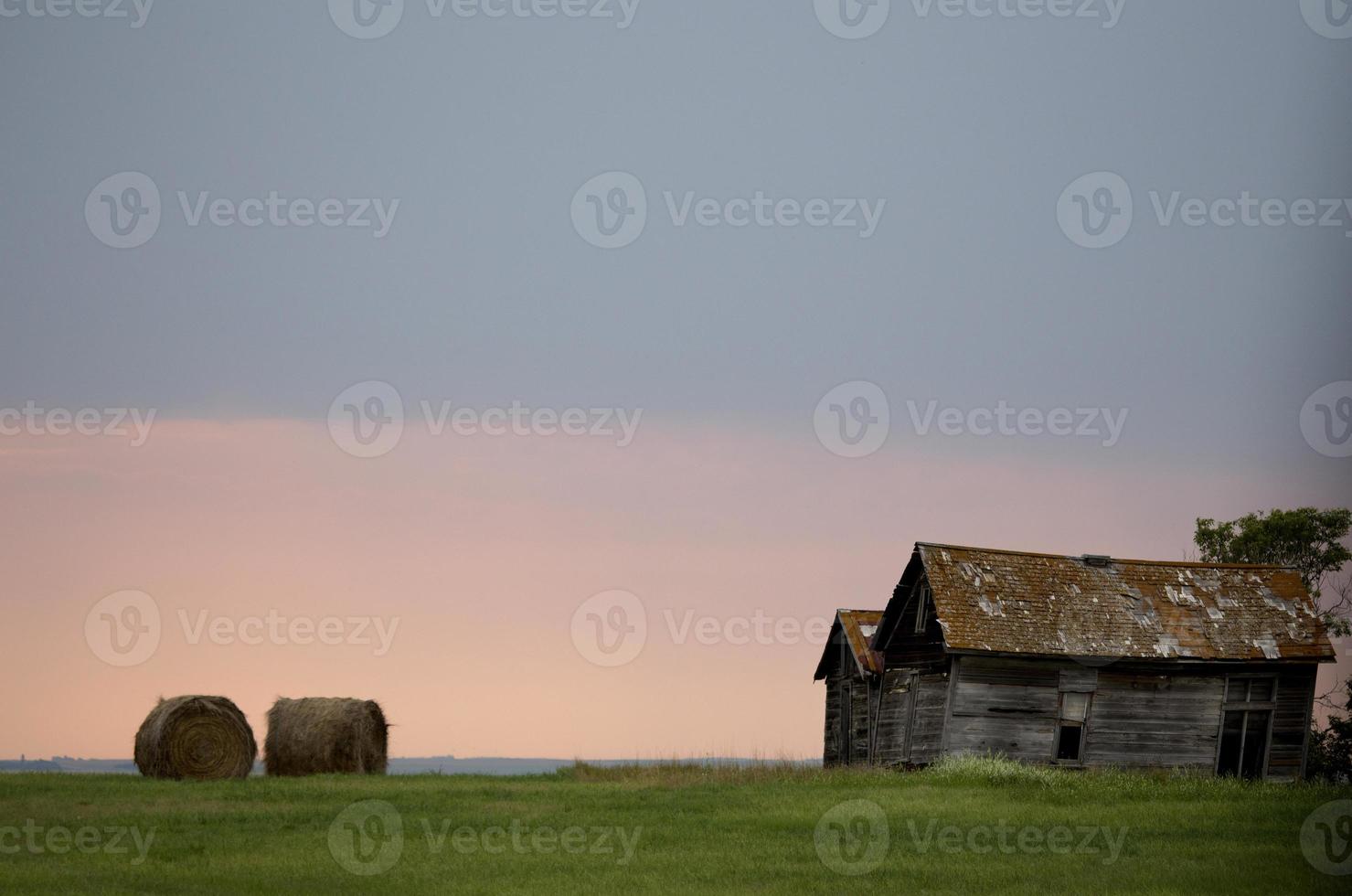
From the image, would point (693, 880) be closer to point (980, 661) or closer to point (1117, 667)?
point (980, 661)

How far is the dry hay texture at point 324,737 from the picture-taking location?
3500cm

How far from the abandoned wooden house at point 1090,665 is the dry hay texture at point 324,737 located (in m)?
13.9

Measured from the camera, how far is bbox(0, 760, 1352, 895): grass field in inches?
758

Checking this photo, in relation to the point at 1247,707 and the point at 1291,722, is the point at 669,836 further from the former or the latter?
the point at 1291,722

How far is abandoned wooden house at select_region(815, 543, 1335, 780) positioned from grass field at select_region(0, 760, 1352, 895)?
16.4 feet

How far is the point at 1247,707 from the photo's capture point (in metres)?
39.6

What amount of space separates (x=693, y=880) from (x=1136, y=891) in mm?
5697

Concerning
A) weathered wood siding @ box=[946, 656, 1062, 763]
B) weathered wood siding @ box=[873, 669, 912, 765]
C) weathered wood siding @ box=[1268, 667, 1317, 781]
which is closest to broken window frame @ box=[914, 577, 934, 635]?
weathered wood siding @ box=[873, 669, 912, 765]

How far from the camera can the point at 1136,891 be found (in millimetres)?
18906

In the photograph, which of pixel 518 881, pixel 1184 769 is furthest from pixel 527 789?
pixel 1184 769

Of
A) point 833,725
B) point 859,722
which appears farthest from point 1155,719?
point 833,725

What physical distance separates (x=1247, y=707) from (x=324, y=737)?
2418 cm

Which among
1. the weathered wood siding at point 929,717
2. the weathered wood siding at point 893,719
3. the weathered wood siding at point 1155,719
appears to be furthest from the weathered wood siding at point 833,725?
the weathered wood siding at point 1155,719

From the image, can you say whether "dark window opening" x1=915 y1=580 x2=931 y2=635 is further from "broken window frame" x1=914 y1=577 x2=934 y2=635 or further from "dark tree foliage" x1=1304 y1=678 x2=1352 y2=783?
"dark tree foliage" x1=1304 y1=678 x2=1352 y2=783
